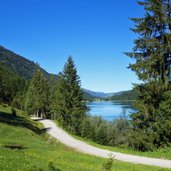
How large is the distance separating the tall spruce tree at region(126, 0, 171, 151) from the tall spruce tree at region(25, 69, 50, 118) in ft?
199

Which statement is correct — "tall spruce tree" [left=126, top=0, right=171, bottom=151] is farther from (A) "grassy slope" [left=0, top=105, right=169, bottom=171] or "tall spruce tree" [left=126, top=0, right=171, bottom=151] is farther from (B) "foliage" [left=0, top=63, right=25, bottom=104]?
(B) "foliage" [left=0, top=63, right=25, bottom=104]

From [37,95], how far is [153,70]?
63132 mm

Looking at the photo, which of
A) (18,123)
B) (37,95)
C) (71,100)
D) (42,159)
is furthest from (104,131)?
(42,159)

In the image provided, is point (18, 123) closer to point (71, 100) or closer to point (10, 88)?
point (71, 100)

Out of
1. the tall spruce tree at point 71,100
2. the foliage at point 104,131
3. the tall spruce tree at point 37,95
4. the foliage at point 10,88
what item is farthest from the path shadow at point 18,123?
the foliage at point 10,88

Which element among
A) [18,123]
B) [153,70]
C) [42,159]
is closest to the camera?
[42,159]

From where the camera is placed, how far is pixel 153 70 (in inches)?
1083

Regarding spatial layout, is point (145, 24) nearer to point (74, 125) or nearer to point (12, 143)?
point (12, 143)

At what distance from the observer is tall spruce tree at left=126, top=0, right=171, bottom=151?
27.2 meters

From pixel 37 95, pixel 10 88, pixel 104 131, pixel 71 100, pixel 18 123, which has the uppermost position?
pixel 10 88

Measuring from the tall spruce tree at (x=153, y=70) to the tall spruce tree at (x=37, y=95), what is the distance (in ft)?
199

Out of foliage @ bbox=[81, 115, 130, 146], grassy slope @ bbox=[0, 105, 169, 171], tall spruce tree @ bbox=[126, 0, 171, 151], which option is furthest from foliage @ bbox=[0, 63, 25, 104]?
tall spruce tree @ bbox=[126, 0, 171, 151]

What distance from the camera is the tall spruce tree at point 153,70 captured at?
1072 inches

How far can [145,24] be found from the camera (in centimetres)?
2808
